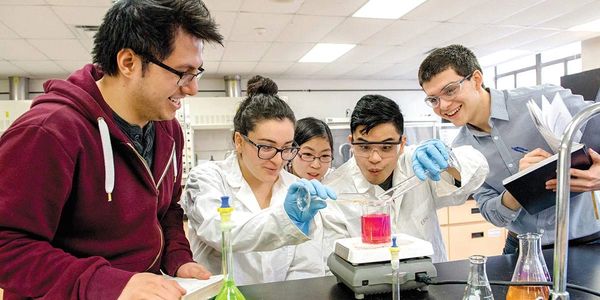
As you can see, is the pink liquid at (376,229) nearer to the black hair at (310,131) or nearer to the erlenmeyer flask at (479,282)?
the erlenmeyer flask at (479,282)

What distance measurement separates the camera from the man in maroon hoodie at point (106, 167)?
790 mm

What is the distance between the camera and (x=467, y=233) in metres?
3.61

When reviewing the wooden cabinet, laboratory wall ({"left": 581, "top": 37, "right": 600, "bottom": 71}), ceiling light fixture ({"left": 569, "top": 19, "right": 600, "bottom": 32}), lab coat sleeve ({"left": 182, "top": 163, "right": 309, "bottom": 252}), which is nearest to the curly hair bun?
lab coat sleeve ({"left": 182, "top": 163, "right": 309, "bottom": 252})

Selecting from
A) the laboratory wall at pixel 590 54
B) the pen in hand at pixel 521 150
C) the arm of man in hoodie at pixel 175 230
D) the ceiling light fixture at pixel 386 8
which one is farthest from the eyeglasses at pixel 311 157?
the laboratory wall at pixel 590 54

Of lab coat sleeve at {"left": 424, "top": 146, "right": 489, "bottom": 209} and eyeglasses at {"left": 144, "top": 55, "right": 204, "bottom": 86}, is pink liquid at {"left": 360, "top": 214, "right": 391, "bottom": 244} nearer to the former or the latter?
lab coat sleeve at {"left": 424, "top": 146, "right": 489, "bottom": 209}

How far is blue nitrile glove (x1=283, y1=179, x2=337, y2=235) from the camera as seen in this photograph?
101cm

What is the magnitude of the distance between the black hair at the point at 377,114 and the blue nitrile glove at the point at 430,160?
30 centimetres

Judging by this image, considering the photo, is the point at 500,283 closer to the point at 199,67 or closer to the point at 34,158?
the point at 199,67

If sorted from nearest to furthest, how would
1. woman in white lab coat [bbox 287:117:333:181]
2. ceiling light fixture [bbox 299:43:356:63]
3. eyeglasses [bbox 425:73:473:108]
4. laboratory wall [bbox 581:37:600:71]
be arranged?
1. eyeglasses [bbox 425:73:473:108]
2. woman in white lab coat [bbox 287:117:333:181]
3. ceiling light fixture [bbox 299:43:356:63]
4. laboratory wall [bbox 581:37:600:71]

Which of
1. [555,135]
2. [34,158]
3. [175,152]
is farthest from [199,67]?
[555,135]

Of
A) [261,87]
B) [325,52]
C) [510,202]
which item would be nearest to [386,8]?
[325,52]

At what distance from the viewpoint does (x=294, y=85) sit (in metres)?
7.06

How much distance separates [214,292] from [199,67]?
58cm

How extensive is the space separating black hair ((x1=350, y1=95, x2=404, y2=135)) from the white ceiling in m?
2.22
